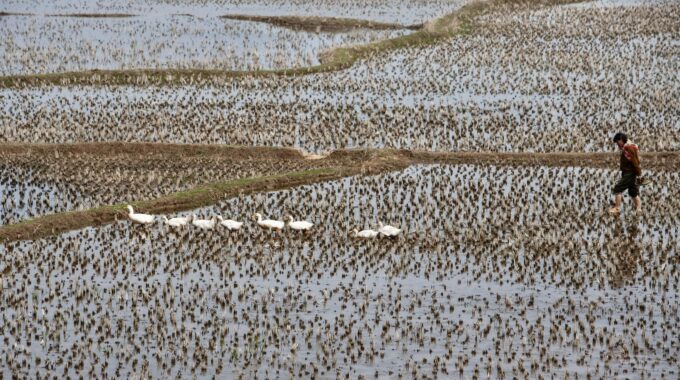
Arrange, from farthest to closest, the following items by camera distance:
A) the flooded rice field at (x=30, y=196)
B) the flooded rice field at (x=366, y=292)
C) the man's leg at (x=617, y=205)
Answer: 1. the flooded rice field at (x=30, y=196)
2. the man's leg at (x=617, y=205)
3. the flooded rice field at (x=366, y=292)

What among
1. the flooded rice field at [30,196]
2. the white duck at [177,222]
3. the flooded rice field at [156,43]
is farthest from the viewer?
the flooded rice field at [156,43]

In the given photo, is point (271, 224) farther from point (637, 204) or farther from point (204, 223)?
point (637, 204)

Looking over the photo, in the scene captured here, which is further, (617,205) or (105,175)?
(105,175)

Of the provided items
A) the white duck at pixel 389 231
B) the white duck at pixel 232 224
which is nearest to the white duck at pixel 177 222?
the white duck at pixel 232 224

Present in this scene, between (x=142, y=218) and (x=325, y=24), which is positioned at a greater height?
(x=325, y=24)

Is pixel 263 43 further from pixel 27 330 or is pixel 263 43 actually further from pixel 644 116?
pixel 27 330

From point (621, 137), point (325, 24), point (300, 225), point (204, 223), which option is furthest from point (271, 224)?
A: point (325, 24)

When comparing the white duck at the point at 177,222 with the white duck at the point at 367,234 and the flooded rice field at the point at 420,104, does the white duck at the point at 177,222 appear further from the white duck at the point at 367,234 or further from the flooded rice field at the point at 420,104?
the flooded rice field at the point at 420,104
